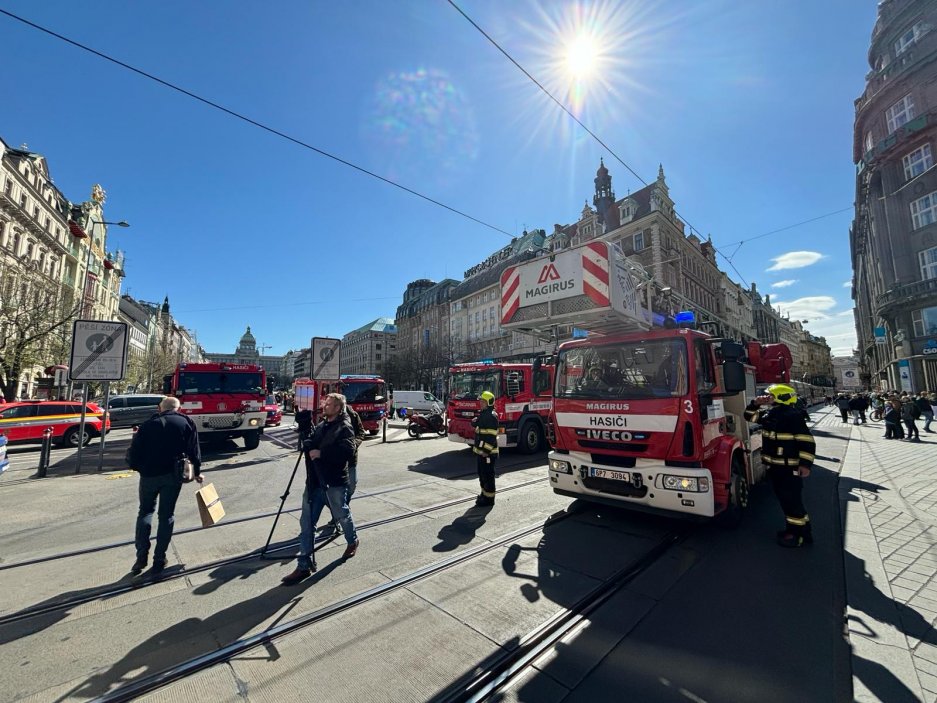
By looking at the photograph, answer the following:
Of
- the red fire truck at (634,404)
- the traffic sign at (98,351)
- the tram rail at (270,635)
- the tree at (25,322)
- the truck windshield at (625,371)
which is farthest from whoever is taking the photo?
the tree at (25,322)

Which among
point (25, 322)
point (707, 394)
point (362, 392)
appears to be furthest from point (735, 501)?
point (25, 322)

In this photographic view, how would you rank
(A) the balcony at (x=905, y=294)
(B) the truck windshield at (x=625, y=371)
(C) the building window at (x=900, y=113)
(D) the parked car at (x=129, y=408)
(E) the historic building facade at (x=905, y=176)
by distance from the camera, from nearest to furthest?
1. (B) the truck windshield at (x=625, y=371)
2. (D) the parked car at (x=129, y=408)
3. (A) the balcony at (x=905, y=294)
4. (E) the historic building facade at (x=905, y=176)
5. (C) the building window at (x=900, y=113)

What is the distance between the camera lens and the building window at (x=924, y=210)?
2698 centimetres

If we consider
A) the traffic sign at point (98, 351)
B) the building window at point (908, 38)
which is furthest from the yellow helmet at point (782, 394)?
the building window at point (908, 38)

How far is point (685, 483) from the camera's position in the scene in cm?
462

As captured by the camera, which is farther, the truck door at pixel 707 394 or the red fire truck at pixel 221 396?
the red fire truck at pixel 221 396

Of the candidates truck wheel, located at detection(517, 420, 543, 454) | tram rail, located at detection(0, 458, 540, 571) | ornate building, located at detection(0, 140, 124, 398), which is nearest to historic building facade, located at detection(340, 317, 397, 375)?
ornate building, located at detection(0, 140, 124, 398)

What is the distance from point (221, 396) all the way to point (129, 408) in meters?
13.7

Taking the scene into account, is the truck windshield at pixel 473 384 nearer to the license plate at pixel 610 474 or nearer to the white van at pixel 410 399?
the license plate at pixel 610 474

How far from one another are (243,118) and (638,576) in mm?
9288

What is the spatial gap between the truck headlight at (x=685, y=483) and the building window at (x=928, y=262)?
3665 centimetres

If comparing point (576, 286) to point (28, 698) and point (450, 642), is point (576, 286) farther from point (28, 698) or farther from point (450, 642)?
point (28, 698)

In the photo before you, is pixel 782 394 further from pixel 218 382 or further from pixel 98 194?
pixel 98 194

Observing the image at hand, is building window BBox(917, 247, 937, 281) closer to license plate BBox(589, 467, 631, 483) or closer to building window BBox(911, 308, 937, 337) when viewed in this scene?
building window BBox(911, 308, 937, 337)
